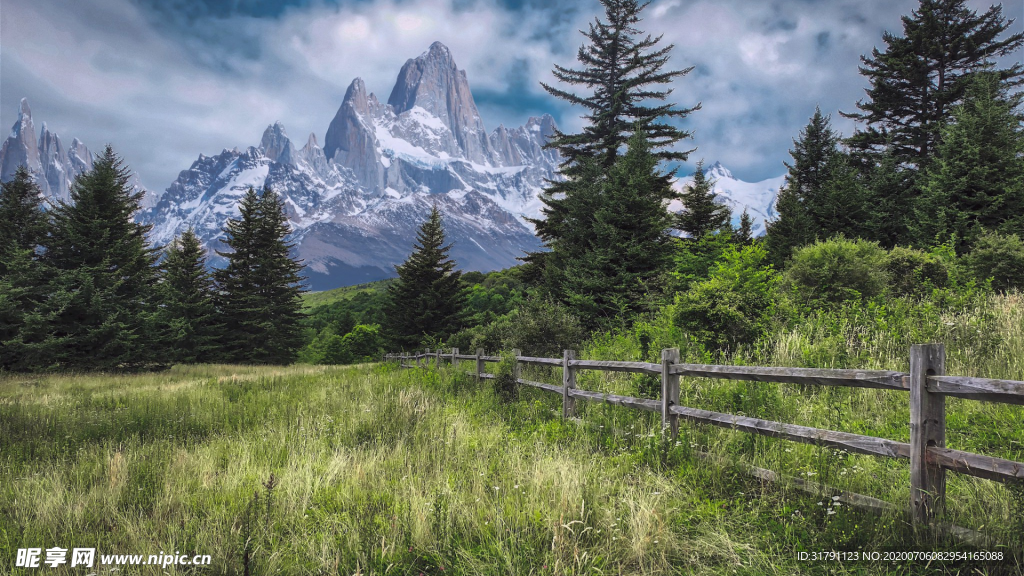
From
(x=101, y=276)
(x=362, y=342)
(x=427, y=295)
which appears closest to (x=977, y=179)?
(x=427, y=295)

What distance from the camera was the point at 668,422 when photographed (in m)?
5.08

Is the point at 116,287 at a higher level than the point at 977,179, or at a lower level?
lower

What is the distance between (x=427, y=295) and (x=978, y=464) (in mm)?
36137

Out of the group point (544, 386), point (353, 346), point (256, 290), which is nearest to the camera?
point (544, 386)

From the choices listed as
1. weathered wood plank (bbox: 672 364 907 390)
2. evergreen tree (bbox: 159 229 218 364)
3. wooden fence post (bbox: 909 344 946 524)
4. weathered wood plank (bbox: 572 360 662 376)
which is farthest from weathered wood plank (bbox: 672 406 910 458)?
evergreen tree (bbox: 159 229 218 364)

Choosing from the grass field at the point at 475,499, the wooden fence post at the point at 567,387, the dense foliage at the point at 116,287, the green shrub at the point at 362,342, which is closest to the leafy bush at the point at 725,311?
the grass field at the point at 475,499

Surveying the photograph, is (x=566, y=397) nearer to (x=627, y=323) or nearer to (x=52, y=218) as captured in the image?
(x=627, y=323)

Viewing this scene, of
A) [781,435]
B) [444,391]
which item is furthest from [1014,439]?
[444,391]

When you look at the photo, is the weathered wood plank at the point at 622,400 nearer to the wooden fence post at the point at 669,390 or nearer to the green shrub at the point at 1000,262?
the wooden fence post at the point at 669,390

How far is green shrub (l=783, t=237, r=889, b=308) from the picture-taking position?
11.1 metres

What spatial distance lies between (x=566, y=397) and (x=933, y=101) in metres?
31.5

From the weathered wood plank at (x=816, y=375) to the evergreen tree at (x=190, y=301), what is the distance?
1421 inches

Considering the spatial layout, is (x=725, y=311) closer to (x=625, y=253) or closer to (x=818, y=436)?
(x=818, y=436)

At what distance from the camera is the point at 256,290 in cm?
3538
